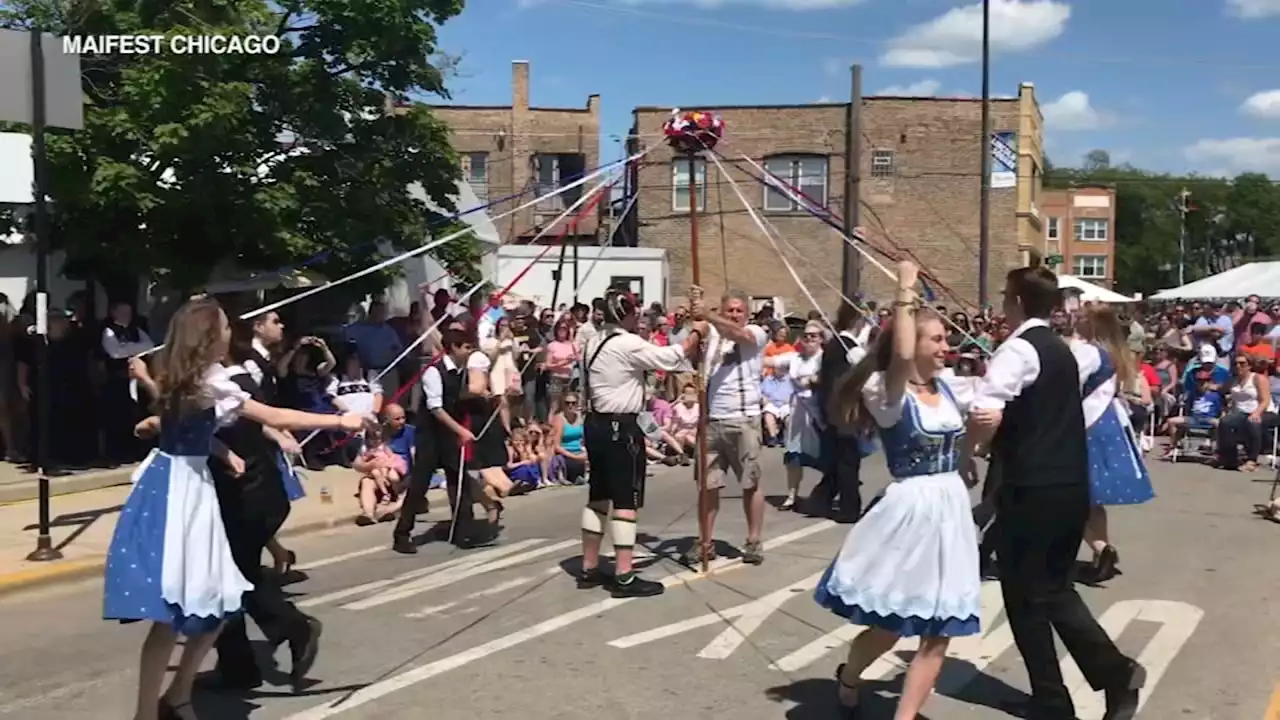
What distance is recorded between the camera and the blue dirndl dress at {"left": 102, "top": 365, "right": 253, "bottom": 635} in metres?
4.57

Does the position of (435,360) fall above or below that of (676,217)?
below

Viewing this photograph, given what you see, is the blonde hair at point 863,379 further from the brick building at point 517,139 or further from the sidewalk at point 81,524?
the brick building at point 517,139

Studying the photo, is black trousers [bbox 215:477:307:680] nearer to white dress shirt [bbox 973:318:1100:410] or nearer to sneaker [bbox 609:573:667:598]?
sneaker [bbox 609:573:667:598]

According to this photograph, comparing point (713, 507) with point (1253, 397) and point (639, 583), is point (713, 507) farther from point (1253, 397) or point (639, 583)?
point (1253, 397)

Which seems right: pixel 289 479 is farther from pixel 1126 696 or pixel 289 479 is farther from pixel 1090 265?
pixel 1090 265

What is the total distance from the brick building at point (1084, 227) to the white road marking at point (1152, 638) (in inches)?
3157

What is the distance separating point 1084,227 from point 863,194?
5838 cm

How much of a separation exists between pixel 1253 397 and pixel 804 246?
21244mm

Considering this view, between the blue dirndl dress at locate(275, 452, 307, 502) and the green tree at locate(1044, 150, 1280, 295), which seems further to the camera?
the green tree at locate(1044, 150, 1280, 295)

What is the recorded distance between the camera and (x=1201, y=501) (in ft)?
40.5

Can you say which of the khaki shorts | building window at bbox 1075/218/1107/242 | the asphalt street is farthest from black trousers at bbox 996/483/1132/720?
building window at bbox 1075/218/1107/242

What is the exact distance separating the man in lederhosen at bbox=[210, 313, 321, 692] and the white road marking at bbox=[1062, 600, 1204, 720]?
12.3 ft

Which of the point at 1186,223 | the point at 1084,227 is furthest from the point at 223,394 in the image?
the point at 1186,223

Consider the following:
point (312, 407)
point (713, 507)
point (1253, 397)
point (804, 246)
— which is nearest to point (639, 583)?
point (713, 507)
